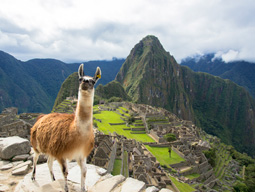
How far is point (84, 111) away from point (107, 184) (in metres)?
2.17

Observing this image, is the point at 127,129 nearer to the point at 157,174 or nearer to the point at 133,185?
the point at 157,174

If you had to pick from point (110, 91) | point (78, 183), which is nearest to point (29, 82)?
point (110, 91)

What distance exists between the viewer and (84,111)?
3135mm

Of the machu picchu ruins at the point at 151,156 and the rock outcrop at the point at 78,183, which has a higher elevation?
the rock outcrop at the point at 78,183

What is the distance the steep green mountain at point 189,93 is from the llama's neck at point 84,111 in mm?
110747

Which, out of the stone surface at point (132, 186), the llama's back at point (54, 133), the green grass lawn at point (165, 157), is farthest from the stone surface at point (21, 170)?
the green grass lawn at point (165, 157)

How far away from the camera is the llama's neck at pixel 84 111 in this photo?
3076 millimetres

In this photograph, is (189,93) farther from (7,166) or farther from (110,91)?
(7,166)

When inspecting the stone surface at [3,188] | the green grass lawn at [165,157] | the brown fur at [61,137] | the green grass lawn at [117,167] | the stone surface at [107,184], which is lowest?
the green grass lawn at [165,157]

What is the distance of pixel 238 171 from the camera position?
2934cm

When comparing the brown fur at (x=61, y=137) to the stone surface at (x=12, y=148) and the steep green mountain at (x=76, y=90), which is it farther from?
the steep green mountain at (x=76, y=90)

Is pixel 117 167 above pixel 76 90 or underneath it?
underneath

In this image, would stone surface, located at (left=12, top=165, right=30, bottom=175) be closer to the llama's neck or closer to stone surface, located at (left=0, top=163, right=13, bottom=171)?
stone surface, located at (left=0, top=163, right=13, bottom=171)

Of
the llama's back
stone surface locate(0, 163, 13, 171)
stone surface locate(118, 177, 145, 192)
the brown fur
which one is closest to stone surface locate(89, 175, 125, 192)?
stone surface locate(118, 177, 145, 192)
